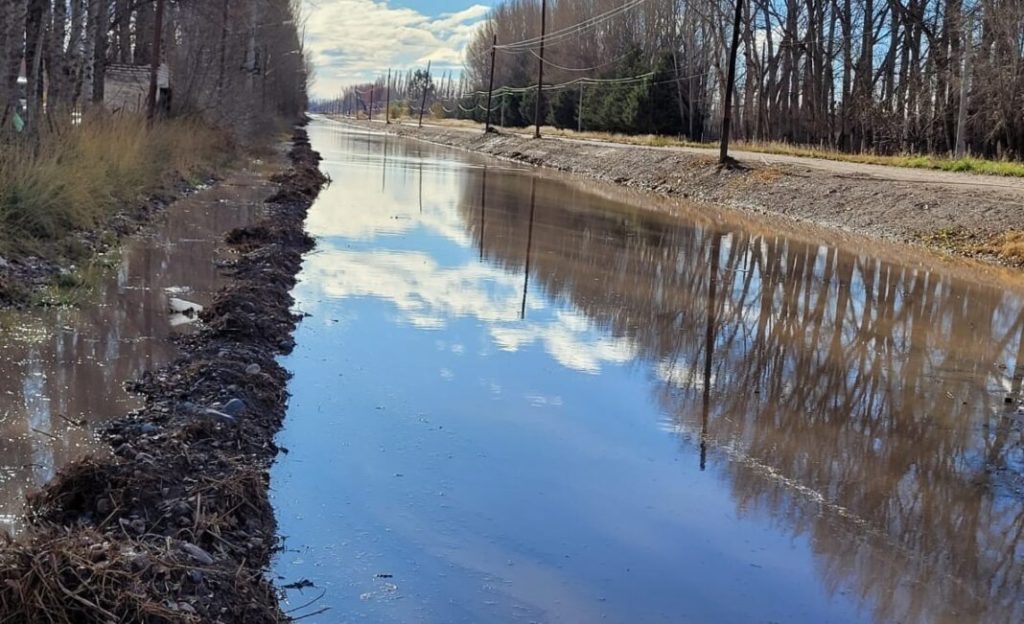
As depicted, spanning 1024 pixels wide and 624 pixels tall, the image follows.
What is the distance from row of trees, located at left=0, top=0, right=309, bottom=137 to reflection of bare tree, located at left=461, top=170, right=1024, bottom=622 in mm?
7915

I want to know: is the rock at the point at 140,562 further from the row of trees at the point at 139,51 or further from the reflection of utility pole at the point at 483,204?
the reflection of utility pole at the point at 483,204

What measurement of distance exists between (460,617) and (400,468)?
1722 millimetres

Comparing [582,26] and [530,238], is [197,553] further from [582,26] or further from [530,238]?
[582,26]

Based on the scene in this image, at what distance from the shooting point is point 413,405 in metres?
7.14

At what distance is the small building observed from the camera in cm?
2884

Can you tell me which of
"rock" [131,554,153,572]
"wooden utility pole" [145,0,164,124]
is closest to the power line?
"wooden utility pole" [145,0,164,124]

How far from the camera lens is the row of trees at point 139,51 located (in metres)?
Answer: 14.8

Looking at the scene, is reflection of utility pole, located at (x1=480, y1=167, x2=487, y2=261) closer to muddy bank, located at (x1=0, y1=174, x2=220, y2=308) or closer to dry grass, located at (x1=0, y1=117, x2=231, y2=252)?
muddy bank, located at (x1=0, y1=174, x2=220, y2=308)

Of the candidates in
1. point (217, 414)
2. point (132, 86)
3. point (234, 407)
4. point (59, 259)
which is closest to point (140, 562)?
point (217, 414)

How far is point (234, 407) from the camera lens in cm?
615

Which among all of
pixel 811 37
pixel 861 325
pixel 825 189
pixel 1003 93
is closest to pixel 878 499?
pixel 861 325

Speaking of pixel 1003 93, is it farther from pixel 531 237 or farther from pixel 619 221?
pixel 531 237

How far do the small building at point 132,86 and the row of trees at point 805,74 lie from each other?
86.1 feet

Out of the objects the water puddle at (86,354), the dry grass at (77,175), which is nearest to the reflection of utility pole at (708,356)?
the water puddle at (86,354)
